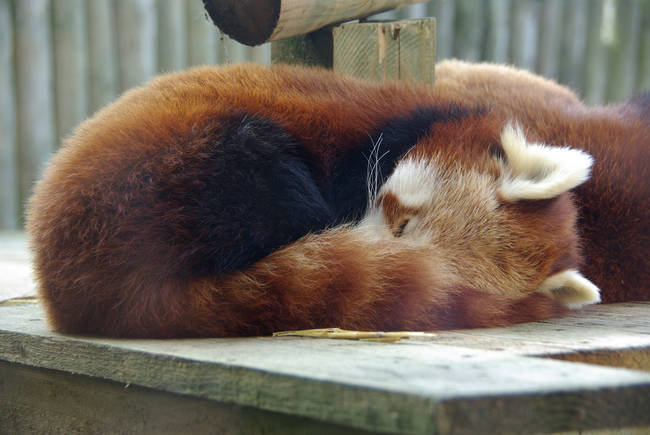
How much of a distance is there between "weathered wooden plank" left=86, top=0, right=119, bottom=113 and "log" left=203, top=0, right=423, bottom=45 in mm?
3046

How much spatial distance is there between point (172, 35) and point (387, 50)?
2.96m

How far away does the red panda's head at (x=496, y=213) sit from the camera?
224 cm

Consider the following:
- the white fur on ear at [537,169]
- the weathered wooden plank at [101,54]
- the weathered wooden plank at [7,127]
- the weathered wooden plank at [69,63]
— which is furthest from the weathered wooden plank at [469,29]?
the white fur on ear at [537,169]

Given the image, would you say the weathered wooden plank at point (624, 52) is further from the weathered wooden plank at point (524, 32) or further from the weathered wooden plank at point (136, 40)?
the weathered wooden plank at point (136, 40)

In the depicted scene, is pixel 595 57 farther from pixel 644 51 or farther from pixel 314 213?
pixel 314 213

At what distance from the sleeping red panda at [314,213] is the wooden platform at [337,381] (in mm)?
106

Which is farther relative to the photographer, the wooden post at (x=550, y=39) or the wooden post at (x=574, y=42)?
the wooden post at (x=574, y=42)

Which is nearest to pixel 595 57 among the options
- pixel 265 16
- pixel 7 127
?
pixel 7 127

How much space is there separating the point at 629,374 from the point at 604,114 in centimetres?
169

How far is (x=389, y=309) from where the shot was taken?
2080 mm

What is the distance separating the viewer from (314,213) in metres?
2.18

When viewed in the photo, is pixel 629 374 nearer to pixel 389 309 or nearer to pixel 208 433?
pixel 389 309

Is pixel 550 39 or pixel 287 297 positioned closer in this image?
pixel 287 297

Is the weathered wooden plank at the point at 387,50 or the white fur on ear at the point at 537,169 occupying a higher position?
the weathered wooden plank at the point at 387,50
